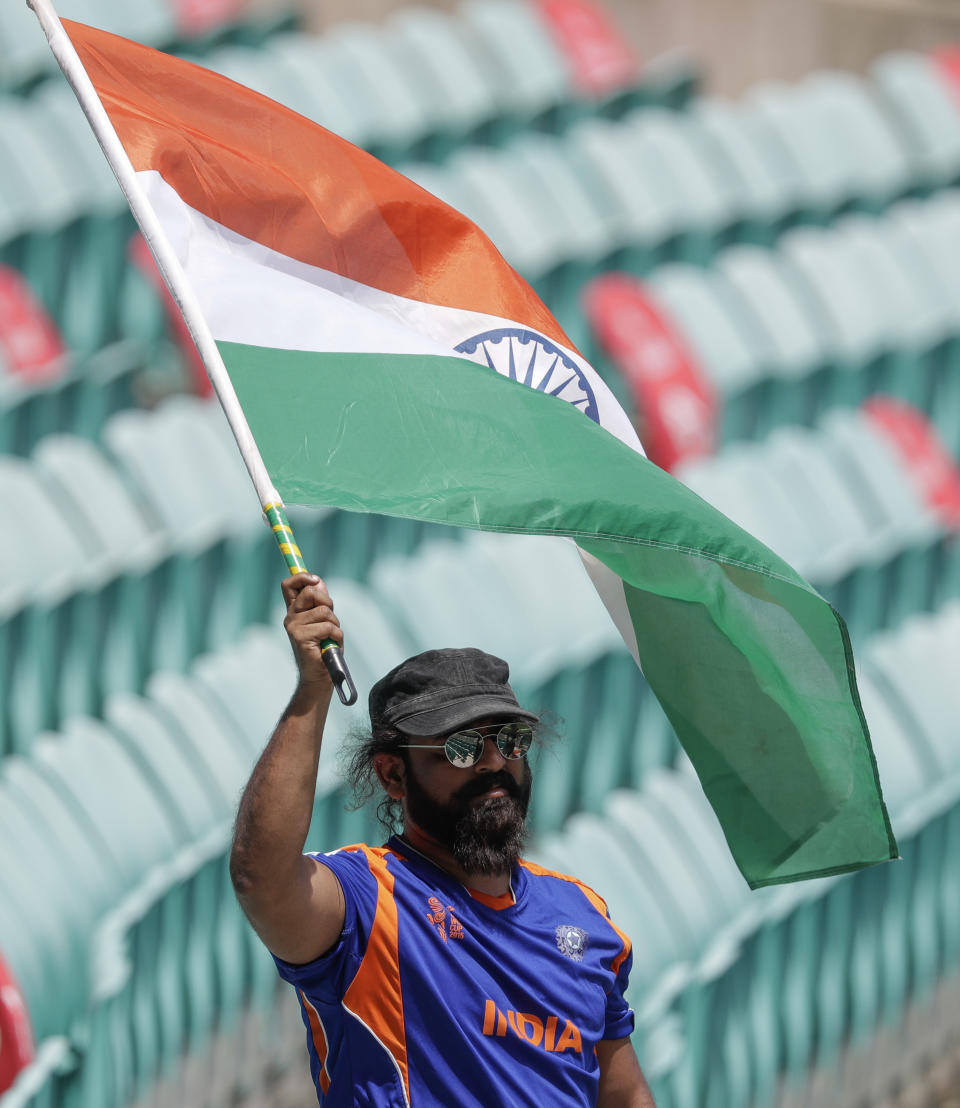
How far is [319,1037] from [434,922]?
0.55 feet

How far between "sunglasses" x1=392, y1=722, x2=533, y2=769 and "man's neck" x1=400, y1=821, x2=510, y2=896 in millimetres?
99

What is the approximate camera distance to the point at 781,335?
6.80 meters

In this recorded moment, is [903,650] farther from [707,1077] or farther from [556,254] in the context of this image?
[556,254]

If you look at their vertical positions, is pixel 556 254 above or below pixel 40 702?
above

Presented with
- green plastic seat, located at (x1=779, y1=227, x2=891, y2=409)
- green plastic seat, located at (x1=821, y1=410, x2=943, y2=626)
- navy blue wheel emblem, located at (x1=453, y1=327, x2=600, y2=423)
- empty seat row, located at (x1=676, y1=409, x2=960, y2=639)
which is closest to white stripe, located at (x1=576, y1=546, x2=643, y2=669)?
navy blue wheel emblem, located at (x1=453, y1=327, x2=600, y2=423)

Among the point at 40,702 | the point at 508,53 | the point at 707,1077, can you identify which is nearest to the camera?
the point at 707,1077

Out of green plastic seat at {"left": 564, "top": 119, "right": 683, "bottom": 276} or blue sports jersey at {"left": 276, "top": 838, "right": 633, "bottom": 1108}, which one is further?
green plastic seat at {"left": 564, "top": 119, "right": 683, "bottom": 276}

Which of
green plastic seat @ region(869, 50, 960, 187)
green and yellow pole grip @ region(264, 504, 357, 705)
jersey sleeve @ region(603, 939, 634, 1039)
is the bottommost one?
jersey sleeve @ region(603, 939, 634, 1039)

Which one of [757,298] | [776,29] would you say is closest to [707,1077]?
[757,298]

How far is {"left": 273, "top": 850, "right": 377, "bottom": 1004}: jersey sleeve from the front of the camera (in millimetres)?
1849

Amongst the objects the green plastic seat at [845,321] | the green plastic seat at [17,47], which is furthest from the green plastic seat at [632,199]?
the green plastic seat at [17,47]

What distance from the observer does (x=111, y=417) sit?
5.65 meters

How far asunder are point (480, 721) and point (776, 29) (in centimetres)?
868

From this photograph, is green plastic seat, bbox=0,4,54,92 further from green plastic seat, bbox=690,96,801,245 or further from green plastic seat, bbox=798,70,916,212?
green plastic seat, bbox=798,70,916,212
